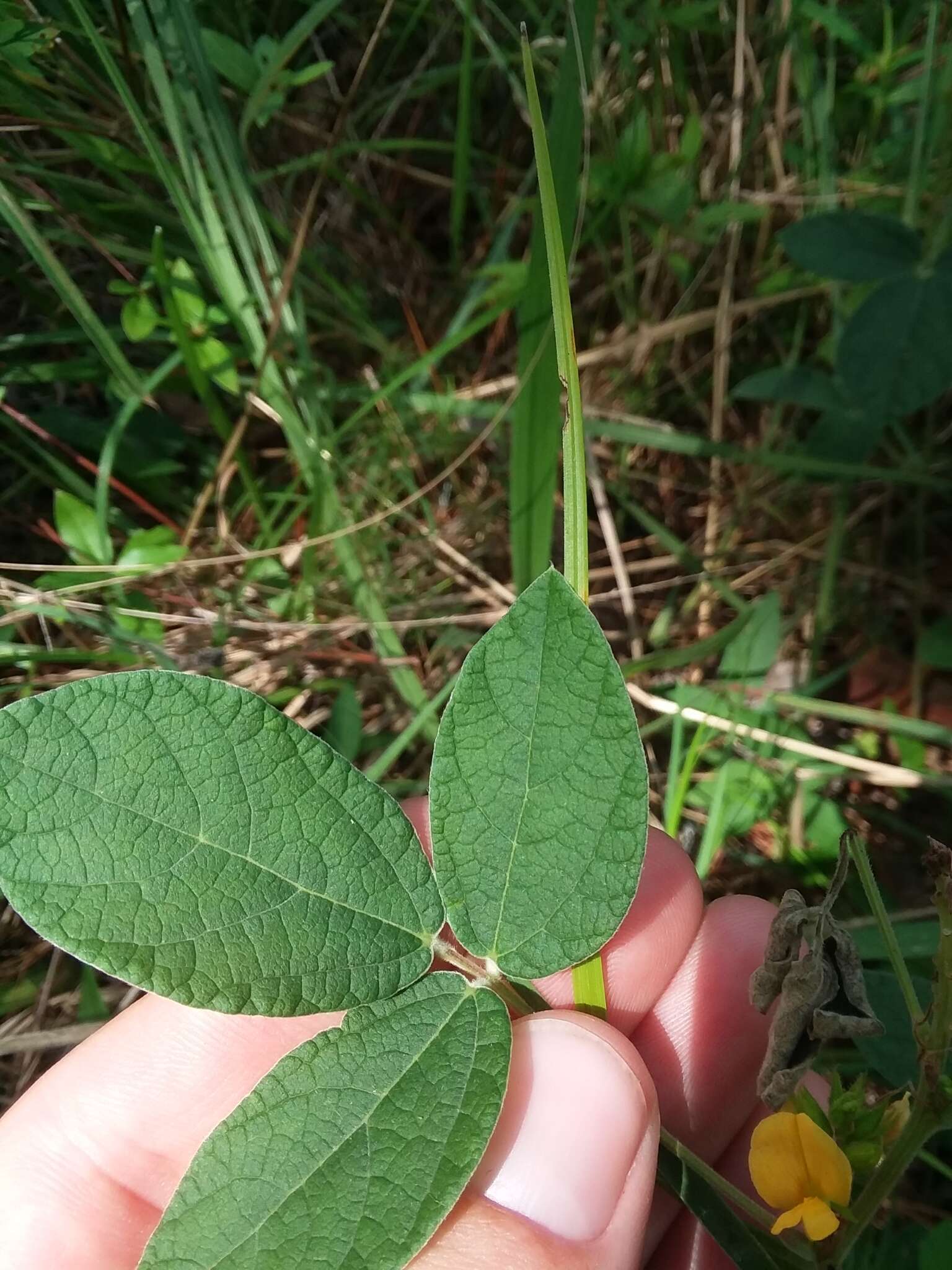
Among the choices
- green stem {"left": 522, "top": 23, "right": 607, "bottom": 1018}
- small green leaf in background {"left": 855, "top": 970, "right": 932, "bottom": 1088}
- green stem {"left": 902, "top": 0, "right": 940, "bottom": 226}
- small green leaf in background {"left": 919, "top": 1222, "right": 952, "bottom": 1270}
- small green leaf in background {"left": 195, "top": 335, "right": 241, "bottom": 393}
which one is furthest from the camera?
small green leaf in background {"left": 195, "top": 335, "right": 241, "bottom": 393}

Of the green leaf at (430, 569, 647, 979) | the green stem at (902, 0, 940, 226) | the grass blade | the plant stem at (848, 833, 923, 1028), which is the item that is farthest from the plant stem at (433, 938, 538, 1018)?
the green stem at (902, 0, 940, 226)

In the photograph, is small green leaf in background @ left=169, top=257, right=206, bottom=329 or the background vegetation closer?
the background vegetation

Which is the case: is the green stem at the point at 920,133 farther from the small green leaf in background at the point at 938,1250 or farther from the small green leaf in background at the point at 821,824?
the small green leaf in background at the point at 938,1250

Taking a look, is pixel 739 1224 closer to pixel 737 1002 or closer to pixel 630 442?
pixel 737 1002

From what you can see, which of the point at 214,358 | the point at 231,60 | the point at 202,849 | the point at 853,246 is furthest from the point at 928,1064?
the point at 231,60

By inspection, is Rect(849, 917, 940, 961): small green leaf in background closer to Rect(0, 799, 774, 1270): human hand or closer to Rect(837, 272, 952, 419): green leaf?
Rect(0, 799, 774, 1270): human hand

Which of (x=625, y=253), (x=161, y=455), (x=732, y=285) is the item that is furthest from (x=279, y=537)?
(x=732, y=285)

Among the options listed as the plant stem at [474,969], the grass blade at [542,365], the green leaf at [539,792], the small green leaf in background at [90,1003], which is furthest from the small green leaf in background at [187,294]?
the plant stem at [474,969]
